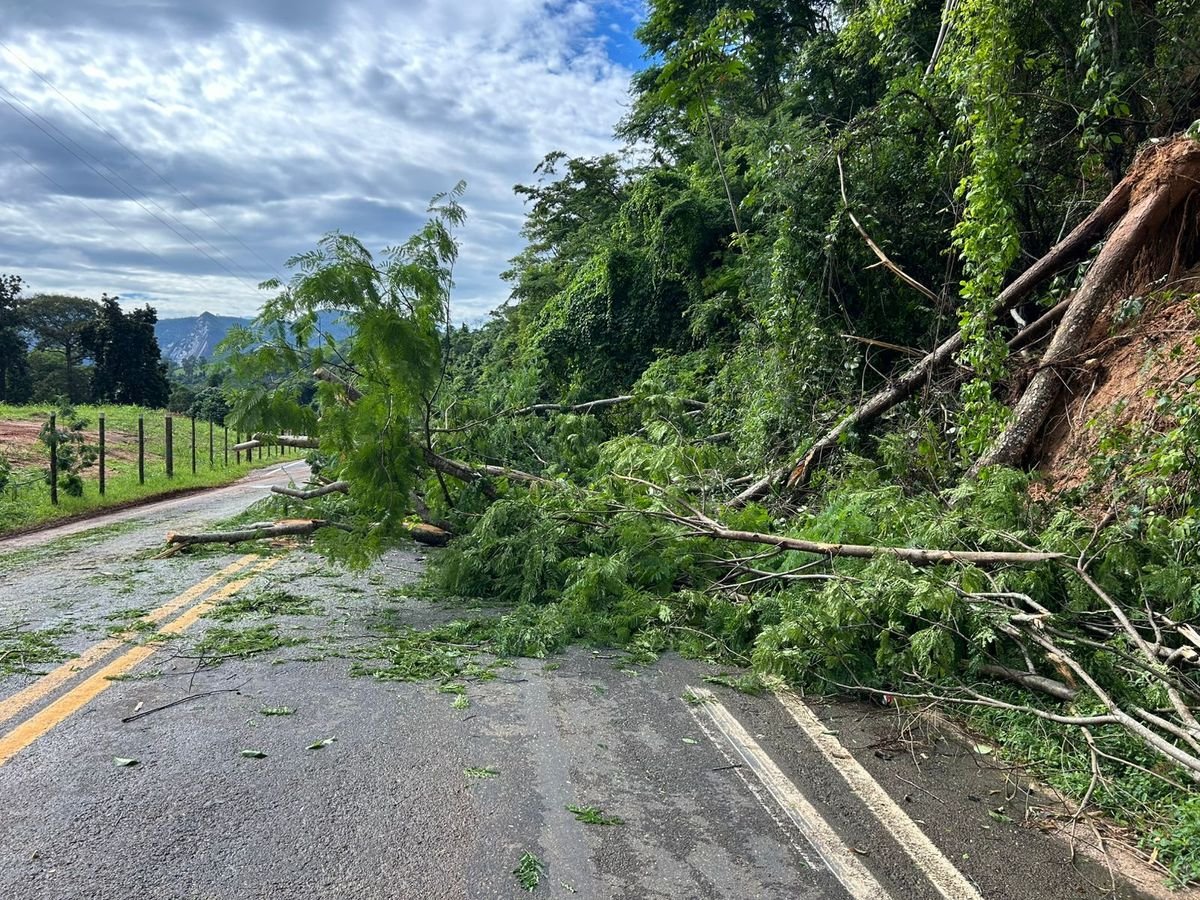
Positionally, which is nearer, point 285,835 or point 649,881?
point 649,881

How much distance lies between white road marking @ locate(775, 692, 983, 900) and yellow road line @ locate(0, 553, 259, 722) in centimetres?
416

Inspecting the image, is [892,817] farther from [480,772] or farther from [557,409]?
[557,409]

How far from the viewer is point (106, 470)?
60.7 ft

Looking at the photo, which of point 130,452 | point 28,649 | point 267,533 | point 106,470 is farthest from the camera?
point 130,452

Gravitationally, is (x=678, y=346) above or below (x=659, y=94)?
below

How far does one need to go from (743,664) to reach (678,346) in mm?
11088

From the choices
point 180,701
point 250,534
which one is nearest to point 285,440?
point 250,534

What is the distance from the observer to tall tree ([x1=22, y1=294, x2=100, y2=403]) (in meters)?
64.9

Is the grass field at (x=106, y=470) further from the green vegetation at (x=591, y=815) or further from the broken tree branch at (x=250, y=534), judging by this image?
the green vegetation at (x=591, y=815)

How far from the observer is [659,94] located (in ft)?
36.9

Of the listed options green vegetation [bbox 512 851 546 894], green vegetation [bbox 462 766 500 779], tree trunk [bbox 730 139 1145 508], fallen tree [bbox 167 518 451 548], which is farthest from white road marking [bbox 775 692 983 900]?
fallen tree [bbox 167 518 451 548]

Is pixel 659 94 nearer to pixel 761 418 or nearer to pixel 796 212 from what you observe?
pixel 796 212

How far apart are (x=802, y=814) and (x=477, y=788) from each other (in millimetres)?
1400

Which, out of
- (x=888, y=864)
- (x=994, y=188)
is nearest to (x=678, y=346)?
(x=994, y=188)
